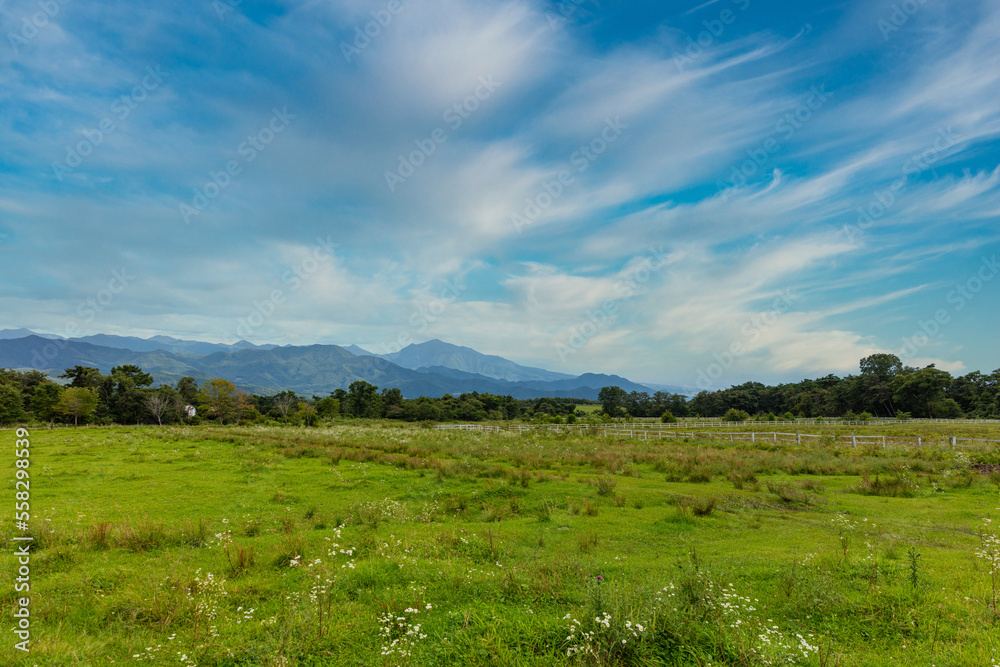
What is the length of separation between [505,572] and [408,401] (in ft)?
357

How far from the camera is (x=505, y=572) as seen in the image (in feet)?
→ 24.5

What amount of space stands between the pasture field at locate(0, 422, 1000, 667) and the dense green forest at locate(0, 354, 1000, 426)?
5982 cm

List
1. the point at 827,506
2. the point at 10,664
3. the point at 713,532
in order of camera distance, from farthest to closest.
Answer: the point at 827,506
the point at 713,532
the point at 10,664

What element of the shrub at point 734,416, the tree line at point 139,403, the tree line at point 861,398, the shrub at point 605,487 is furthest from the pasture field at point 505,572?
the tree line at point 861,398

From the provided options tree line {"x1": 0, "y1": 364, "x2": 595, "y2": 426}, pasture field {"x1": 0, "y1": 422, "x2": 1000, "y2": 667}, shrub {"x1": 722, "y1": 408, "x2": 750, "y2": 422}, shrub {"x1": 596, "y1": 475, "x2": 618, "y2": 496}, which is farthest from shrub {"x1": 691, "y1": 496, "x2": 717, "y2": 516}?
shrub {"x1": 722, "y1": 408, "x2": 750, "y2": 422}

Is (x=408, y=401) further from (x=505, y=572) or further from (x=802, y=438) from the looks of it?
(x=505, y=572)

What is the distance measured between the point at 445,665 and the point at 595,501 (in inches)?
410

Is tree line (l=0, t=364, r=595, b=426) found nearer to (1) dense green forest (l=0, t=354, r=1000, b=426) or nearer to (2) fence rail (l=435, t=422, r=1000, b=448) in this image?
(1) dense green forest (l=0, t=354, r=1000, b=426)

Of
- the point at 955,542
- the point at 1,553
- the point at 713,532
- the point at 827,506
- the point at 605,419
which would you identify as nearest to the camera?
the point at 1,553

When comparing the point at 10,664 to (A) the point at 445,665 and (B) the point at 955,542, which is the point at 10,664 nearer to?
(A) the point at 445,665

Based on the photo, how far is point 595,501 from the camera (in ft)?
47.5

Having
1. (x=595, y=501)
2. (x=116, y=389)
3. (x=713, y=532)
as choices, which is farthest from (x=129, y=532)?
(x=116, y=389)

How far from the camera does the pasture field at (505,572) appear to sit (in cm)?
513

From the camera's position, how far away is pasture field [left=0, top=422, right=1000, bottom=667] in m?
5.13
